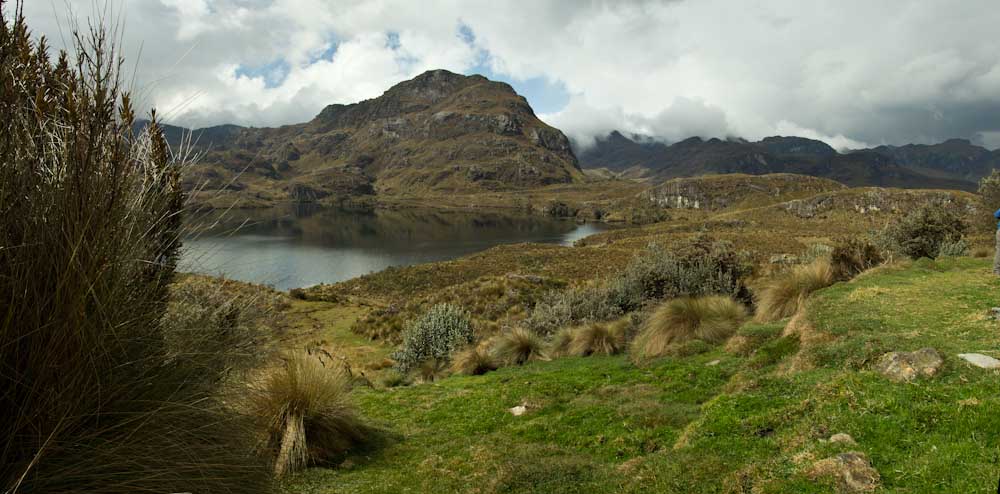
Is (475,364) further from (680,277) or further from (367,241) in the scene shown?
(367,241)

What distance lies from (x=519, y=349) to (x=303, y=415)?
7.07 meters

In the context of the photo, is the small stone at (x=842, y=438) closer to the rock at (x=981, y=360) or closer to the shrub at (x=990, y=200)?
the rock at (x=981, y=360)

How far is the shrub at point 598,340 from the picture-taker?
11.8m

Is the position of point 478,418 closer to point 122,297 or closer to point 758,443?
point 758,443

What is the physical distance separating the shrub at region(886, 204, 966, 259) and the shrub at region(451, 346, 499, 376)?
14886mm

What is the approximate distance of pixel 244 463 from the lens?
3182 millimetres

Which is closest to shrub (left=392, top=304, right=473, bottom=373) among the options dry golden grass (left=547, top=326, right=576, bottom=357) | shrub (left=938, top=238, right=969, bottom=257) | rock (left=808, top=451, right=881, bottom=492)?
dry golden grass (left=547, top=326, right=576, bottom=357)

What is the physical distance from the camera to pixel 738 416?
5254mm

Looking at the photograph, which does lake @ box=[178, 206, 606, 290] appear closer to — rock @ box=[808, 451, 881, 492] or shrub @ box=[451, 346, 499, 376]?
shrub @ box=[451, 346, 499, 376]

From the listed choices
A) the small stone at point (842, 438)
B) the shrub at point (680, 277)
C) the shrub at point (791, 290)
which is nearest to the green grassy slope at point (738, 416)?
the small stone at point (842, 438)

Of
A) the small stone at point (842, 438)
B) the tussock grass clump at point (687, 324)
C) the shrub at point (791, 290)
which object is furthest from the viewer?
the shrub at point (791, 290)

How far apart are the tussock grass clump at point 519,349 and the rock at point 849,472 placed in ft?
28.7

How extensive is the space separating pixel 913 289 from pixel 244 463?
436 inches

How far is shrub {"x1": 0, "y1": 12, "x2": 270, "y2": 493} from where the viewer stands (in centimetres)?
216
